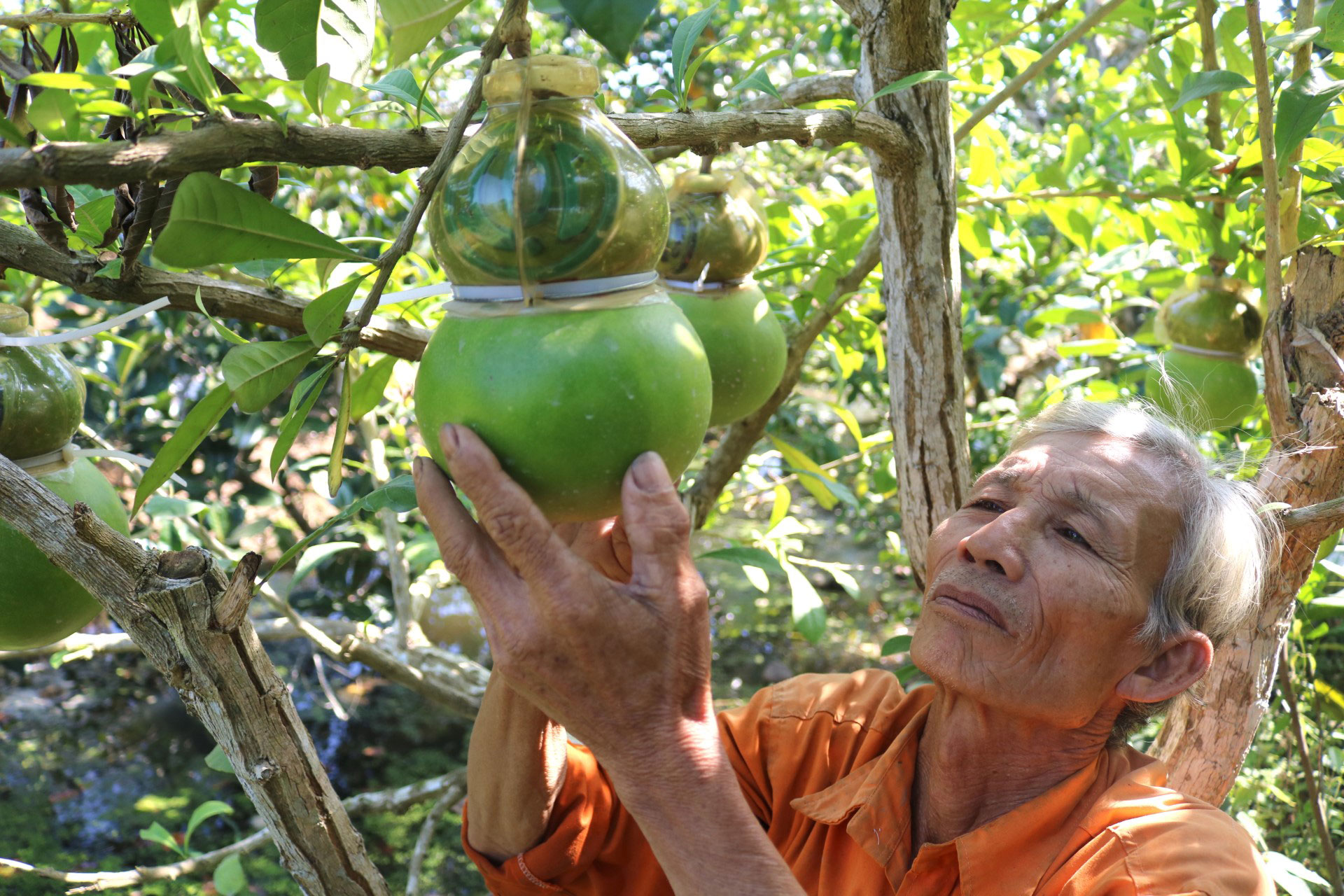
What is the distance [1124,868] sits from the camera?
1268 mm

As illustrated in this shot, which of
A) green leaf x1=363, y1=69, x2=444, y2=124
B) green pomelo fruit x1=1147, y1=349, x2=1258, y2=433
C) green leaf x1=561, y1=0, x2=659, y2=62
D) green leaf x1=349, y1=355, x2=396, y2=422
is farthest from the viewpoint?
green pomelo fruit x1=1147, y1=349, x2=1258, y2=433

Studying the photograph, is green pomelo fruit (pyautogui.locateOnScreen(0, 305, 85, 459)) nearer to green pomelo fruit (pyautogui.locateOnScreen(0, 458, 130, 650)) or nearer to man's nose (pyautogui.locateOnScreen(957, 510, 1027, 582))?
green pomelo fruit (pyautogui.locateOnScreen(0, 458, 130, 650))

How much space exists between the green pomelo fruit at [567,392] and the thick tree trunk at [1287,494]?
1164 mm

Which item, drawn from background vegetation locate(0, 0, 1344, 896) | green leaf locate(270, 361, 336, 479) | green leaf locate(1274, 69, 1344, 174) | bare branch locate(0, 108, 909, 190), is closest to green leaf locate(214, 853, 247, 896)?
background vegetation locate(0, 0, 1344, 896)

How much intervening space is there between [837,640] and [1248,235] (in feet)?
12.5

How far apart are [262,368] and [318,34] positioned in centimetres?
28

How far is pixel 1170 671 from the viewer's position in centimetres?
152

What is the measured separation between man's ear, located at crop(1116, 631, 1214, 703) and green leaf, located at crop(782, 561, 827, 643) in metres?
0.63

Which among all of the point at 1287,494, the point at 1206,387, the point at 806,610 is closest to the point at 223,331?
the point at 806,610

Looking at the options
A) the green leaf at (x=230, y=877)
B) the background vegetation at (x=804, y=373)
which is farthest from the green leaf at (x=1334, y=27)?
the green leaf at (x=230, y=877)

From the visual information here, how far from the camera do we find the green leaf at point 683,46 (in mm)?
1134

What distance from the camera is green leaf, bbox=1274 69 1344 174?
4.25 feet

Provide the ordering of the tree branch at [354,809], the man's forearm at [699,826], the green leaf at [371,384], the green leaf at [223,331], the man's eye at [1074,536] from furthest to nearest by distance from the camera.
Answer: the tree branch at [354,809] → the man's eye at [1074,536] → the green leaf at [371,384] → the man's forearm at [699,826] → the green leaf at [223,331]

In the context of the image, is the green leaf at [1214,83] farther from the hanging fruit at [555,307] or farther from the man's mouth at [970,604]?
the hanging fruit at [555,307]
